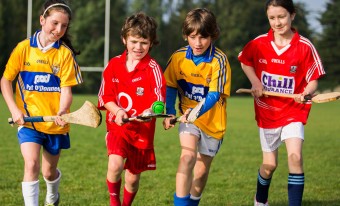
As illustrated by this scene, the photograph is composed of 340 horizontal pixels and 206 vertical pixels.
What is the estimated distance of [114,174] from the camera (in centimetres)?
518

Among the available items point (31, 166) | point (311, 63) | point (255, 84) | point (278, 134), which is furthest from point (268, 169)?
point (31, 166)

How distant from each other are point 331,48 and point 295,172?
137 feet

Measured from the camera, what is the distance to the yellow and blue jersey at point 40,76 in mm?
5219

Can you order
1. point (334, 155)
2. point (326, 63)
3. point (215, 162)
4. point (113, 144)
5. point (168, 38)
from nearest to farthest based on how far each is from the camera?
point (113, 144), point (215, 162), point (334, 155), point (326, 63), point (168, 38)

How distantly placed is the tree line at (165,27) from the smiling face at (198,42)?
32610mm

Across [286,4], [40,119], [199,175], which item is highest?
[286,4]

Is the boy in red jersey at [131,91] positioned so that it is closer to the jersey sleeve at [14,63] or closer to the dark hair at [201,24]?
the dark hair at [201,24]

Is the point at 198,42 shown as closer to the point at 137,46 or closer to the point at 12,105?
the point at 137,46

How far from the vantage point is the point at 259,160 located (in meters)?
10.4

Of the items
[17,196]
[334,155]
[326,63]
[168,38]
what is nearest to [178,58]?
[17,196]

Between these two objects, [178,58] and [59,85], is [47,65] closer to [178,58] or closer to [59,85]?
[59,85]

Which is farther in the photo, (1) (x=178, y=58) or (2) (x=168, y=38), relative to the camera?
(2) (x=168, y=38)

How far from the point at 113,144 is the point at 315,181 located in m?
3.74

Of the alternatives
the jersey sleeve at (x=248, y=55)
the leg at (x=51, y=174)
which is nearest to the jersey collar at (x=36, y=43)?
the leg at (x=51, y=174)
